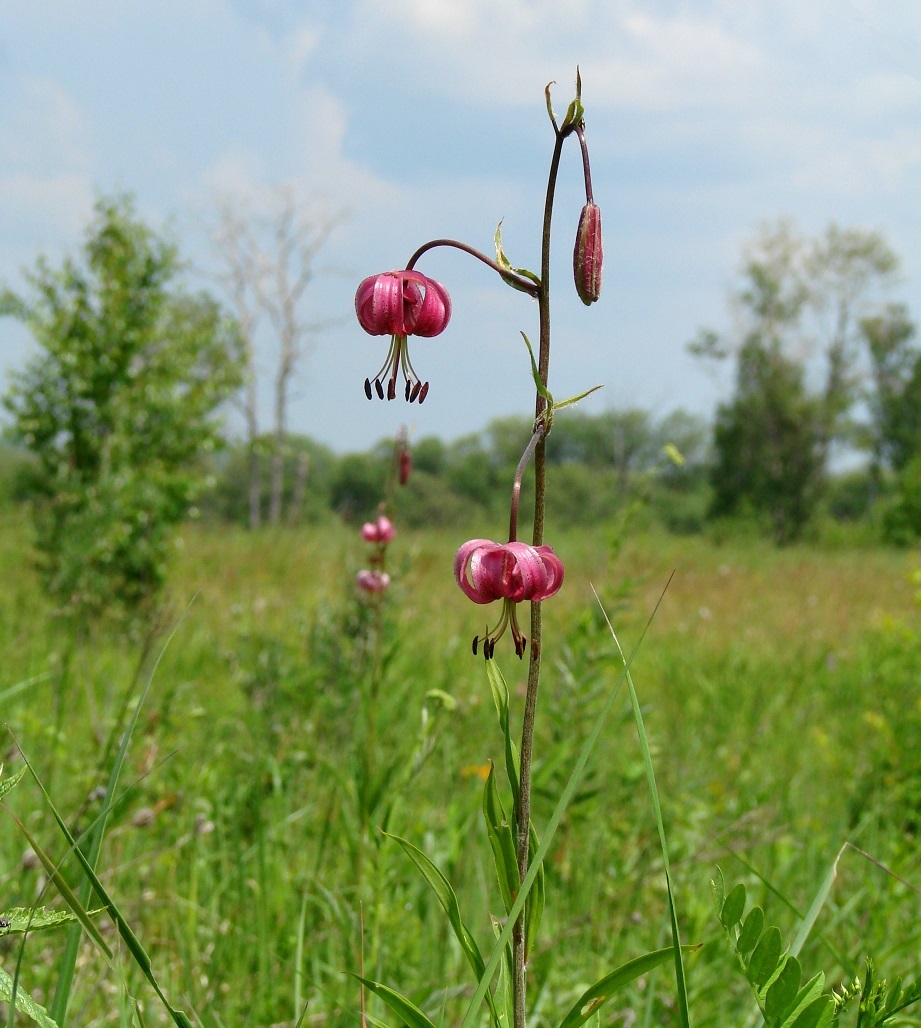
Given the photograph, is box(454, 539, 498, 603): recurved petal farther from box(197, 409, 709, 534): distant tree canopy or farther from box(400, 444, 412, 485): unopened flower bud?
box(197, 409, 709, 534): distant tree canopy

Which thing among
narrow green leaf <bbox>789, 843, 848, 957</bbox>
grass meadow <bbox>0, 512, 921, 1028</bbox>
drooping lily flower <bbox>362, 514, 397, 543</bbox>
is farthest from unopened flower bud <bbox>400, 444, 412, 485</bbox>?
narrow green leaf <bbox>789, 843, 848, 957</bbox>

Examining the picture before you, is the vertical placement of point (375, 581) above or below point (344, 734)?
above

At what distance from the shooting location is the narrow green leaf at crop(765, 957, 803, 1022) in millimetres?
741

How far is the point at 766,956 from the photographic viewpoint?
763 millimetres

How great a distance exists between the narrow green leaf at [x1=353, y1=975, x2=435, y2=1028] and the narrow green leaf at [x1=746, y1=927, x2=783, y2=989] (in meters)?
0.27

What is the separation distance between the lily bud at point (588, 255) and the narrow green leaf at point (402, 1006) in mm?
641

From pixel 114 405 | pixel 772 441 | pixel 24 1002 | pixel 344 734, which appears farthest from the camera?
pixel 772 441

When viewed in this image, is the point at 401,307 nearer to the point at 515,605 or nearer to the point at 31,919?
the point at 515,605

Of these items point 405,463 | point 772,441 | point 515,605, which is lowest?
point 515,605

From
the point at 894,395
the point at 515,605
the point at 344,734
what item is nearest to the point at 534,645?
the point at 515,605

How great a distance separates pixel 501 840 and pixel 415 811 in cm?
156

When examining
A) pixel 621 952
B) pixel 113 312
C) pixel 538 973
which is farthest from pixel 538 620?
pixel 113 312

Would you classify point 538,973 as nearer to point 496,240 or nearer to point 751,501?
point 496,240

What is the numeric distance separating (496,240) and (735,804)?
2154mm
